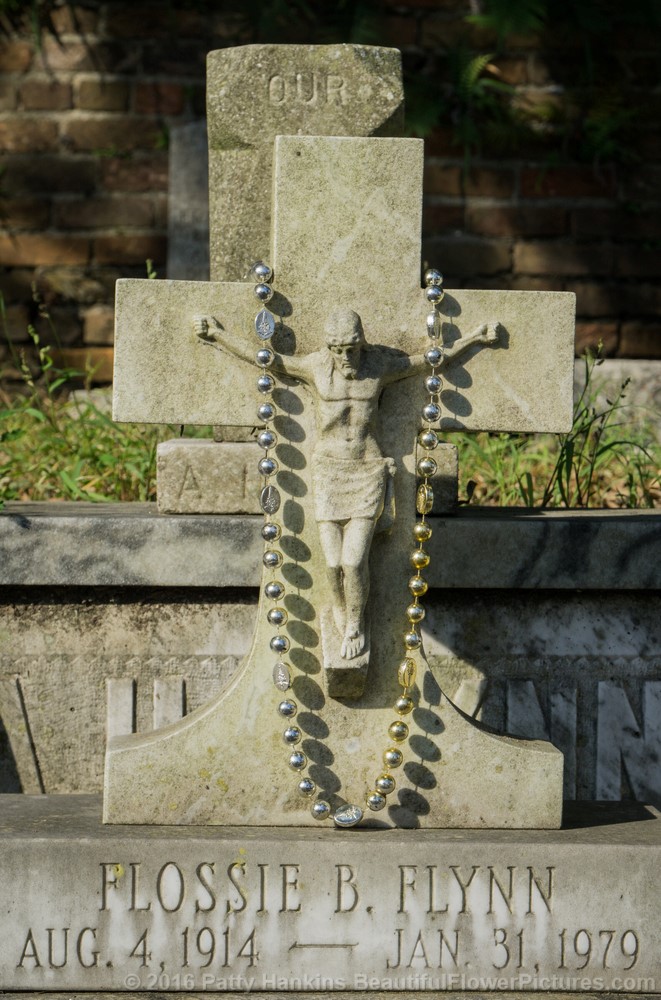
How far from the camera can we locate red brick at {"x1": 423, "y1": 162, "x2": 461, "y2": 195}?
5.38m

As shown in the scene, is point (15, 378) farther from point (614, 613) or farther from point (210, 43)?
point (614, 613)

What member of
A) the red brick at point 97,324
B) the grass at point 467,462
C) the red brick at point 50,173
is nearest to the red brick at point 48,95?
the red brick at point 50,173

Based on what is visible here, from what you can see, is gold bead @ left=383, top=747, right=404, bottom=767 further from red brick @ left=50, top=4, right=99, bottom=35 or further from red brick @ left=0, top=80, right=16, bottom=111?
red brick @ left=50, top=4, right=99, bottom=35

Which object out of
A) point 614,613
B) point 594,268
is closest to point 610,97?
point 594,268

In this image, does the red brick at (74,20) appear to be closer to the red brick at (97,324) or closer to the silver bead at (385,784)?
the red brick at (97,324)

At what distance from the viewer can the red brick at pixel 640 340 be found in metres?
5.47

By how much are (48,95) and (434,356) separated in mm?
3428

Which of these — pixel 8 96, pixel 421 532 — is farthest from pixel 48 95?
pixel 421 532

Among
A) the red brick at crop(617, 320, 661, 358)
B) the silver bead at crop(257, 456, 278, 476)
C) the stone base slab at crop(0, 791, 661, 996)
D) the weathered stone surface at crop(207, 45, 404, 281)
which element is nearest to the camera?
the stone base slab at crop(0, 791, 661, 996)

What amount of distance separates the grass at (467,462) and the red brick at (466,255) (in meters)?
1.11

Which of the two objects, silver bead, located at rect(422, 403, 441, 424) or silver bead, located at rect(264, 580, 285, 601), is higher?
silver bead, located at rect(422, 403, 441, 424)

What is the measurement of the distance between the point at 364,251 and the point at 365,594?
0.64 metres

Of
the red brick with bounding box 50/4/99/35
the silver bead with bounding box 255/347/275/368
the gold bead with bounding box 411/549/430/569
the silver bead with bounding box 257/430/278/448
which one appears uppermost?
the red brick with bounding box 50/4/99/35

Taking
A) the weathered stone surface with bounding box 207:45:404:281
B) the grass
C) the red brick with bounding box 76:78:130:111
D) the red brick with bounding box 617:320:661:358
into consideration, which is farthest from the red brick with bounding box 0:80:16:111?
the red brick with bounding box 617:320:661:358
